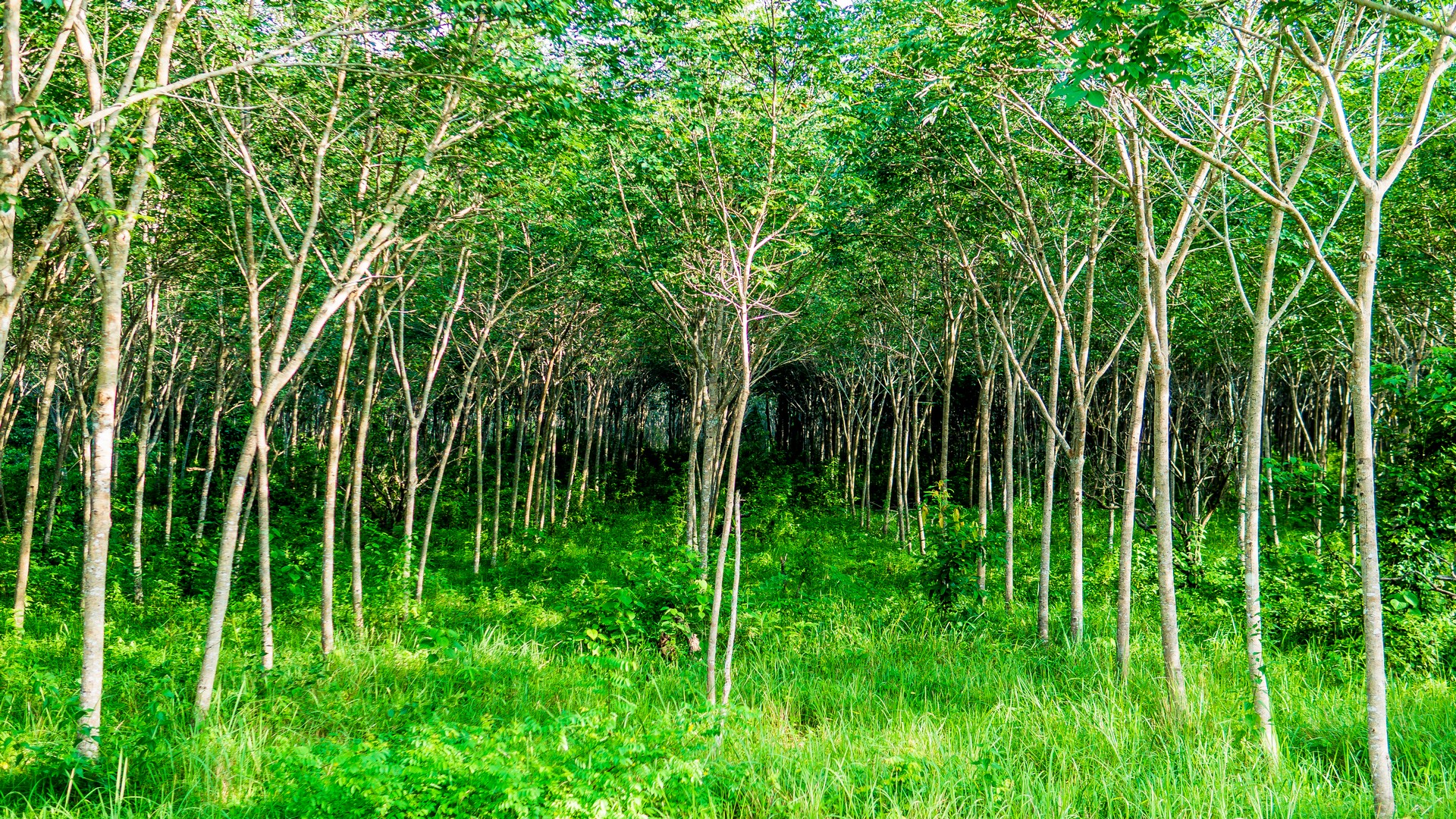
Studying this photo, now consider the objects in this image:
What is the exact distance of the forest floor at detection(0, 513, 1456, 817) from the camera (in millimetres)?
4598

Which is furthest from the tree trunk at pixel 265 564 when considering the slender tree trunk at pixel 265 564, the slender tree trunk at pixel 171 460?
the slender tree trunk at pixel 171 460

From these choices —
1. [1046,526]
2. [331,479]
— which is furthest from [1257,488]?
[331,479]

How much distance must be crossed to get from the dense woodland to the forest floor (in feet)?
0.17

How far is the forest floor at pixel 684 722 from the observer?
4598 millimetres

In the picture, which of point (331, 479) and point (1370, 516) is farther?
point (331, 479)

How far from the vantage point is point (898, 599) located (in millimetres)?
12383

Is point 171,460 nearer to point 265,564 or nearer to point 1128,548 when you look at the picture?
point 265,564

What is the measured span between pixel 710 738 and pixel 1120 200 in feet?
26.6

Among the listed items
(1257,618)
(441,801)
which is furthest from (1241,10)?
(441,801)

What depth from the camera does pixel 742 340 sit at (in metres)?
7.77

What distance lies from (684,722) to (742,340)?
385 cm

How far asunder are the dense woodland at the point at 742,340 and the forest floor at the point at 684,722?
0.05 metres

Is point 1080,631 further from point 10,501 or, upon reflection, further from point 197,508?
point 10,501

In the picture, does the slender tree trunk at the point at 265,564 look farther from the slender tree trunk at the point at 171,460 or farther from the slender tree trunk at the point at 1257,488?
the slender tree trunk at the point at 171,460
